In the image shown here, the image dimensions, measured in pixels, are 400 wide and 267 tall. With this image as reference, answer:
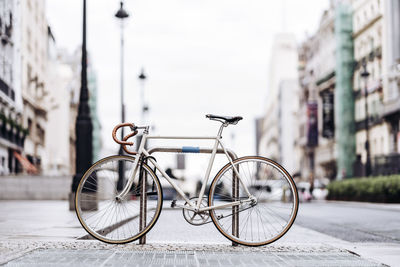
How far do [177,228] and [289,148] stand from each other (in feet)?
340

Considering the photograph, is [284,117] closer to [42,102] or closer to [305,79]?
[305,79]

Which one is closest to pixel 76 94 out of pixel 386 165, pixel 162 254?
pixel 386 165

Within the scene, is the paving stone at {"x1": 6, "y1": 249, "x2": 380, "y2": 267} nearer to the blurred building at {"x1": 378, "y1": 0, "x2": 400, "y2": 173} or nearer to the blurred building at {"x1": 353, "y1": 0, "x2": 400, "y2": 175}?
the blurred building at {"x1": 353, "y1": 0, "x2": 400, "y2": 175}

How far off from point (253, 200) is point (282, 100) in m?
110

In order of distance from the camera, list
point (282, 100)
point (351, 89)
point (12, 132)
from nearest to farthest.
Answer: point (12, 132), point (351, 89), point (282, 100)

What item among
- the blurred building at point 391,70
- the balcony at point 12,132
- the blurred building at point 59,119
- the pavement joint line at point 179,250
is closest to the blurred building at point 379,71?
the blurred building at point 391,70

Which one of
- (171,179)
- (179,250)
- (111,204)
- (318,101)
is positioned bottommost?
(179,250)

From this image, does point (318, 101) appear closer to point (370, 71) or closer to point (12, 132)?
point (370, 71)

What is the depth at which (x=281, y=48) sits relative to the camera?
461 feet

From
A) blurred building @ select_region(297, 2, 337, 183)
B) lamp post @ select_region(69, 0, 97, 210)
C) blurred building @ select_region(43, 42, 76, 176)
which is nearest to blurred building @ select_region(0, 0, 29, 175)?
lamp post @ select_region(69, 0, 97, 210)

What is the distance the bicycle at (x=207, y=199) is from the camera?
6.82m

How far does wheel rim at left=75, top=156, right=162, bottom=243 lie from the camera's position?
6.86 m

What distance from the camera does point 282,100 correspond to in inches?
4552

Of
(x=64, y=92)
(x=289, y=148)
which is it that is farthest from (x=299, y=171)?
(x=64, y=92)
